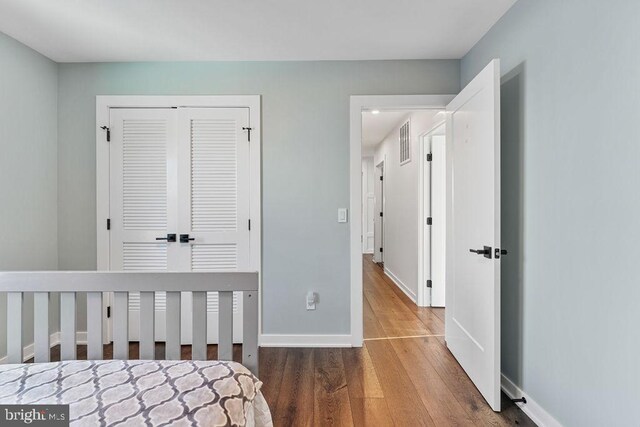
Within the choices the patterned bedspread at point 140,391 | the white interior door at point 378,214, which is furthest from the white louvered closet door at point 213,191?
the white interior door at point 378,214

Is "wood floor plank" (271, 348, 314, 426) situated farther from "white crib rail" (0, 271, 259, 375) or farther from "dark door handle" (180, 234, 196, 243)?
"dark door handle" (180, 234, 196, 243)

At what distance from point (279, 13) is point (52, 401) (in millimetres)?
2187

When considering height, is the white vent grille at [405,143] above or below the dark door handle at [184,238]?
above

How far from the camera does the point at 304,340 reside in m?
2.67

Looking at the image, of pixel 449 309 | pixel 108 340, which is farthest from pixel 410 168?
pixel 108 340

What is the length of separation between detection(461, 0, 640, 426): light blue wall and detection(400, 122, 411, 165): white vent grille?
211cm

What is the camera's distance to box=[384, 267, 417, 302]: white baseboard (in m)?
3.99

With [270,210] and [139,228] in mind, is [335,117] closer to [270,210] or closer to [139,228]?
[270,210]

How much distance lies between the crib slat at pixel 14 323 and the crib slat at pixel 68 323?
169mm

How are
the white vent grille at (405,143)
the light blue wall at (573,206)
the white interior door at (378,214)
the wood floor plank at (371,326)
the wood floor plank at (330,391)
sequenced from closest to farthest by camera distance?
the light blue wall at (573,206) → the wood floor plank at (330,391) → the wood floor plank at (371,326) → the white vent grille at (405,143) → the white interior door at (378,214)

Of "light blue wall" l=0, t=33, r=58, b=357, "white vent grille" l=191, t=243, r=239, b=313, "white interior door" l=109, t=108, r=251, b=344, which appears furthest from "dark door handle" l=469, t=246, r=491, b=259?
"light blue wall" l=0, t=33, r=58, b=357

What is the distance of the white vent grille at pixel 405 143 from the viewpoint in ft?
Answer: 13.6

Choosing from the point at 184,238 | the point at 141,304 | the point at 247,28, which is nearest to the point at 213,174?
the point at 184,238

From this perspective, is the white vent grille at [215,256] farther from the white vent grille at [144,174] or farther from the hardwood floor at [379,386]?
the hardwood floor at [379,386]
